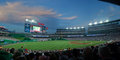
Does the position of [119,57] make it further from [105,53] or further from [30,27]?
[30,27]

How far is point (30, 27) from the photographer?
69.0 m

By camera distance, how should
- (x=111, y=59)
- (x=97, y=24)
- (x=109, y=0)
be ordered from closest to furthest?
(x=111, y=59) < (x=109, y=0) < (x=97, y=24)

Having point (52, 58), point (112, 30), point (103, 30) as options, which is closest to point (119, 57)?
point (52, 58)

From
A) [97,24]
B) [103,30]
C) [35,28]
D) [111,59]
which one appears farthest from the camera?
[97,24]

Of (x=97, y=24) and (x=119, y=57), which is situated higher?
(x=97, y=24)

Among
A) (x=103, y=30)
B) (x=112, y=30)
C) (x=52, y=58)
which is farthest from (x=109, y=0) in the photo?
(x=103, y=30)

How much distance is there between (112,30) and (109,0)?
254ft

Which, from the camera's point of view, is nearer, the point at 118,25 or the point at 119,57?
the point at 119,57

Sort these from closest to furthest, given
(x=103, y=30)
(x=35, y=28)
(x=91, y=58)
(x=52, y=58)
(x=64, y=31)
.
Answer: (x=91, y=58), (x=52, y=58), (x=35, y=28), (x=103, y=30), (x=64, y=31)

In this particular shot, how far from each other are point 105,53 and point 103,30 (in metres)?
93.1

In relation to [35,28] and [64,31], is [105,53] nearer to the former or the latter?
[35,28]

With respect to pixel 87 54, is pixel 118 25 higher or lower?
higher

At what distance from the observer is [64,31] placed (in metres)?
123

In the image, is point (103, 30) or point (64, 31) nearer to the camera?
point (103, 30)
